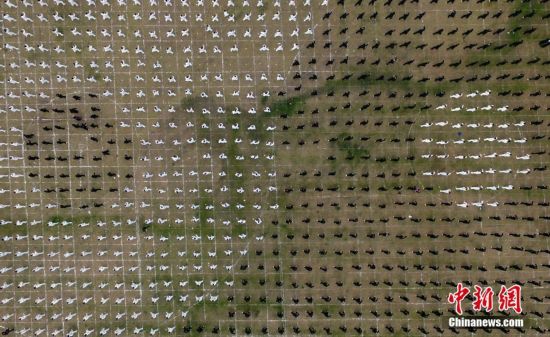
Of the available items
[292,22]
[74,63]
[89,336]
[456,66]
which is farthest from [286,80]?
[89,336]

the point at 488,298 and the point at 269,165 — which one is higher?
the point at 269,165

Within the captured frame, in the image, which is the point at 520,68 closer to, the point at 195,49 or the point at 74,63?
the point at 195,49

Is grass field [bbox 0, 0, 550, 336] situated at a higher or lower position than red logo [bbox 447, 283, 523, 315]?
higher

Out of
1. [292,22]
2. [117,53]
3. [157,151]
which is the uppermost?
[292,22]

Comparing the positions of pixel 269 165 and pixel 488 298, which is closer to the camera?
pixel 488 298

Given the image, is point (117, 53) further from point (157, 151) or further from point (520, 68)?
point (520, 68)

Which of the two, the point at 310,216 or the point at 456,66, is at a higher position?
the point at 456,66

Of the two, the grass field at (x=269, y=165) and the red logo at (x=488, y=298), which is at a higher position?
the grass field at (x=269, y=165)
